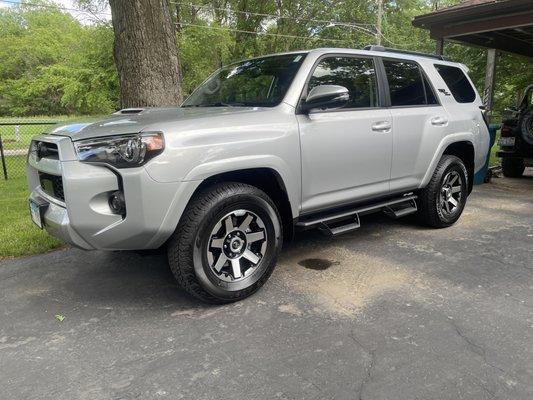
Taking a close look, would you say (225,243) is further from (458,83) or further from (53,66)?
(53,66)

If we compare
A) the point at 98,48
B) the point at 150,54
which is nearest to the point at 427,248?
the point at 150,54

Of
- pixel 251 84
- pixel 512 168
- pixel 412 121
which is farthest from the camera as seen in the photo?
pixel 512 168

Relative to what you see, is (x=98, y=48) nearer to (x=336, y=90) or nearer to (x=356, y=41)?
(x=356, y=41)

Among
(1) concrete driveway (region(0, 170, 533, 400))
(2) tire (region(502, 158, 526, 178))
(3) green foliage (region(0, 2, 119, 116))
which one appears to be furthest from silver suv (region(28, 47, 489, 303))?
(3) green foliage (region(0, 2, 119, 116))

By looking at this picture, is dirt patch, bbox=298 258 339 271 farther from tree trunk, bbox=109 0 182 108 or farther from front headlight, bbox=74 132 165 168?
tree trunk, bbox=109 0 182 108

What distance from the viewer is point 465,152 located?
18.5 feet

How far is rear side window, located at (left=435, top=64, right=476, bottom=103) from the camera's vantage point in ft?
17.5

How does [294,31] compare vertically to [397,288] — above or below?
above

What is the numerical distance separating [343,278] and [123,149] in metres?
2.10

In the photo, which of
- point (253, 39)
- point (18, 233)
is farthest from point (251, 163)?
point (253, 39)

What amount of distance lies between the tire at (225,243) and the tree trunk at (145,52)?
10.3ft

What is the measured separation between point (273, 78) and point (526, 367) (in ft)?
9.27

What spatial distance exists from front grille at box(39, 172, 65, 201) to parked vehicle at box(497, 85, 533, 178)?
8448 millimetres

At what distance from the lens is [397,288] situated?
3.70m
